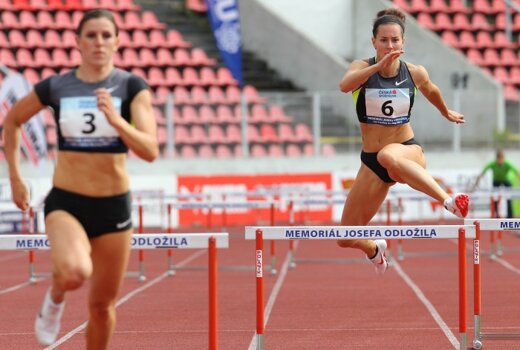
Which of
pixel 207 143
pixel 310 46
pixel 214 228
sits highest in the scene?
pixel 310 46

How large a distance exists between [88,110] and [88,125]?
0.23 feet

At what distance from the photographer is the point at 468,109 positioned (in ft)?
77.6

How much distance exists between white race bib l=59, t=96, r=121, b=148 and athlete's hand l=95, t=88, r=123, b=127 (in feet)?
0.73

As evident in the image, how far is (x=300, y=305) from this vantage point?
1081 cm

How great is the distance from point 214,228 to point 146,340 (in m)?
13.5

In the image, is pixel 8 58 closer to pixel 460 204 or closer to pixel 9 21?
pixel 9 21

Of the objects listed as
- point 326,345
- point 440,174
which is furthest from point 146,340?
point 440,174

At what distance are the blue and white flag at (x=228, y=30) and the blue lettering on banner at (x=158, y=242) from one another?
18.7 m

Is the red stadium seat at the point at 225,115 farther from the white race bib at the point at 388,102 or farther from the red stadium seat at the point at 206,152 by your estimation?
the white race bib at the point at 388,102

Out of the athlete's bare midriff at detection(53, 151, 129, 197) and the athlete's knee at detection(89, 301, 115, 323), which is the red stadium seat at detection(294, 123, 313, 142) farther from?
the athlete's bare midriff at detection(53, 151, 129, 197)

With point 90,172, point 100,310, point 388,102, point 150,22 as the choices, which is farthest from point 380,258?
point 150,22

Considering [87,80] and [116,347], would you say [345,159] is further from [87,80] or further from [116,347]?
[87,80]

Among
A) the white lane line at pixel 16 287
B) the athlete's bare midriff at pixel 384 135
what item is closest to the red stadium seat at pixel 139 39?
the white lane line at pixel 16 287

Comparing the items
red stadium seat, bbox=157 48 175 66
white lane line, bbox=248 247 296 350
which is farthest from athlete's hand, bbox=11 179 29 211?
red stadium seat, bbox=157 48 175 66
